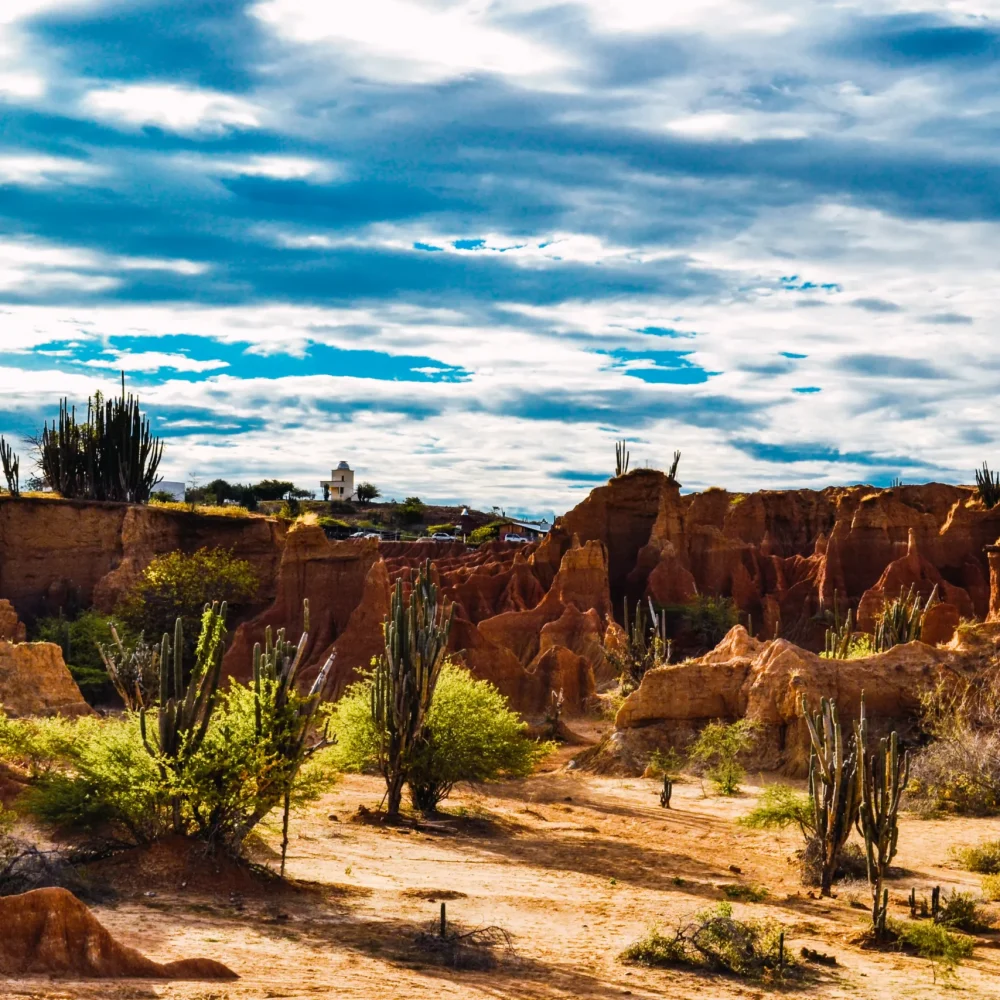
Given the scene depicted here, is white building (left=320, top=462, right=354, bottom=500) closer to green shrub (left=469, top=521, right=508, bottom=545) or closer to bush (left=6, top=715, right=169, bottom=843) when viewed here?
green shrub (left=469, top=521, right=508, bottom=545)

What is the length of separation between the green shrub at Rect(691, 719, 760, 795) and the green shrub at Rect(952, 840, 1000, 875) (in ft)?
26.2

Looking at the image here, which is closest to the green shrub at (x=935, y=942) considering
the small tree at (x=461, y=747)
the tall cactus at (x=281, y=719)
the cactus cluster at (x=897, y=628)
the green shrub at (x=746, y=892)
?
the green shrub at (x=746, y=892)

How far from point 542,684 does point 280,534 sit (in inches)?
748

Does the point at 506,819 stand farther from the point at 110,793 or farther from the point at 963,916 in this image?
the point at 963,916

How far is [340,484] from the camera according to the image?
444ft

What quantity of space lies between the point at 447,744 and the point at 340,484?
110317mm

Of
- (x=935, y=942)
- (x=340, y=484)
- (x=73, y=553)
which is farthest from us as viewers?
(x=340, y=484)

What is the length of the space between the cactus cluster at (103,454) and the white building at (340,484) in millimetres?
69899

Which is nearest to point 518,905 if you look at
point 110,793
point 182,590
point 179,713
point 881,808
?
point 881,808

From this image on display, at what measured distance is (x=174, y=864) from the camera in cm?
1755

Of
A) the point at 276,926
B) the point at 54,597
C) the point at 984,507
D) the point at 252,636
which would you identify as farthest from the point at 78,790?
the point at 984,507

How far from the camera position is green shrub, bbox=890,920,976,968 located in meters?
16.0

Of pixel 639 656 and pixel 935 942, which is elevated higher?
pixel 639 656

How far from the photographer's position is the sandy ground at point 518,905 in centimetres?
1362
